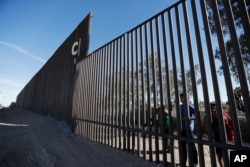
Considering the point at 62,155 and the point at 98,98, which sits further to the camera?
the point at 98,98

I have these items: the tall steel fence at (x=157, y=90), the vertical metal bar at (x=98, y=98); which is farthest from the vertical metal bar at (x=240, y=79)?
the vertical metal bar at (x=98, y=98)

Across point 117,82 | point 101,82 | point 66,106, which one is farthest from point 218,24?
point 66,106

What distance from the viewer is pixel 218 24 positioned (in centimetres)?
243

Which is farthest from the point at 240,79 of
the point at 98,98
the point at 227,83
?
the point at 98,98

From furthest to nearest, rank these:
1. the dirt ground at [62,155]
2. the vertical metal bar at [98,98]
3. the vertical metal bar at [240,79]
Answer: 1. the vertical metal bar at [98,98]
2. the dirt ground at [62,155]
3. the vertical metal bar at [240,79]

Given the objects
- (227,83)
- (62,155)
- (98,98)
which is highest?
(98,98)

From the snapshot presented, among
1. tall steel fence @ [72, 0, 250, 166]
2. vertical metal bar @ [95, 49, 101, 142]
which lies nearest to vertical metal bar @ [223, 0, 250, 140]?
tall steel fence @ [72, 0, 250, 166]

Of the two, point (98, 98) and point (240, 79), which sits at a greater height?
point (98, 98)

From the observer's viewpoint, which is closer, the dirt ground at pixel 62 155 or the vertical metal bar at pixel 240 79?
the vertical metal bar at pixel 240 79

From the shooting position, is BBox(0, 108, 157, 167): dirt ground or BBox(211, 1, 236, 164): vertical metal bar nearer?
BBox(211, 1, 236, 164): vertical metal bar

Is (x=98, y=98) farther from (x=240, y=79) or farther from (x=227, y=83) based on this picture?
(x=240, y=79)

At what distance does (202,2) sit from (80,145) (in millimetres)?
4354

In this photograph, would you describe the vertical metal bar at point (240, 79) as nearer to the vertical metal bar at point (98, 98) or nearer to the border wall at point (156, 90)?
the border wall at point (156, 90)

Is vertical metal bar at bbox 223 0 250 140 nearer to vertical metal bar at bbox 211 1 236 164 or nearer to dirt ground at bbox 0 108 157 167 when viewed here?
vertical metal bar at bbox 211 1 236 164
